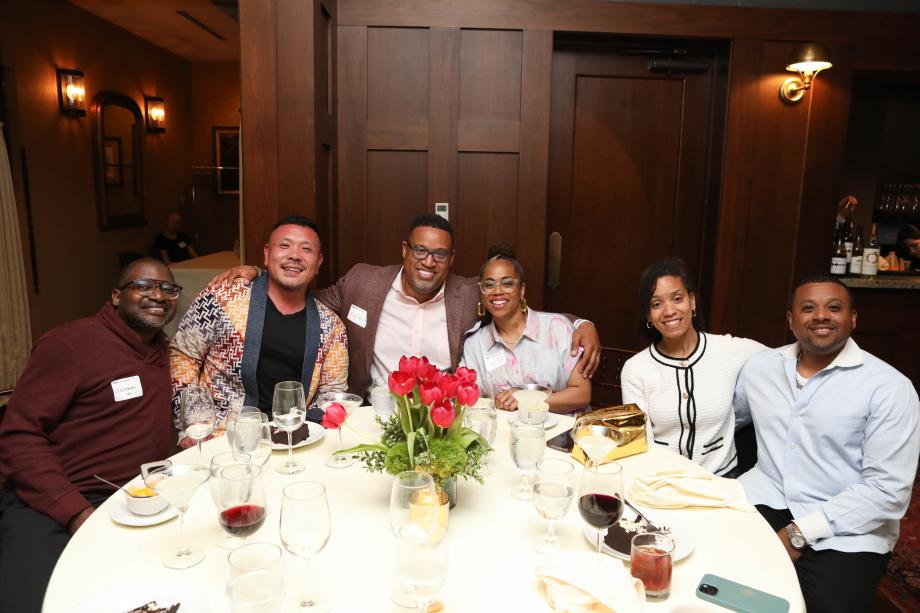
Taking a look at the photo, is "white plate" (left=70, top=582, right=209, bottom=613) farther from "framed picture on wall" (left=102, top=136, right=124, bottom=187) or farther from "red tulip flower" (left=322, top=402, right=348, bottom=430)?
"framed picture on wall" (left=102, top=136, right=124, bottom=187)

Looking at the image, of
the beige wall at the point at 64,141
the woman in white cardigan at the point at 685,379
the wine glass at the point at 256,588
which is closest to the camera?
the wine glass at the point at 256,588

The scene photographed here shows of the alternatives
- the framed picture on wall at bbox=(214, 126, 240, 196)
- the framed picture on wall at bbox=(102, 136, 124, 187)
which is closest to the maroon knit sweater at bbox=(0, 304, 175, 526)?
the framed picture on wall at bbox=(102, 136, 124, 187)

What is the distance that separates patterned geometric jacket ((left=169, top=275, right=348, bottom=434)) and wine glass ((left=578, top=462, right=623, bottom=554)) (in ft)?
4.95

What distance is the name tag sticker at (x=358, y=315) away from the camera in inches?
106

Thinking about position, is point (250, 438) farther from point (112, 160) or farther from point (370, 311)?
point (112, 160)

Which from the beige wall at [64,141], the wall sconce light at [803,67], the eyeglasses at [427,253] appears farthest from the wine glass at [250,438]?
the beige wall at [64,141]

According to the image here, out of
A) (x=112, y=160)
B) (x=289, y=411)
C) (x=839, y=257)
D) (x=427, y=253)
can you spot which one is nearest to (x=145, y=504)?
(x=289, y=411)

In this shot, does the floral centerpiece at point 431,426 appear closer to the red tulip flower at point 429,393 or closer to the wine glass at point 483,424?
the red tulip flower at point 429,393

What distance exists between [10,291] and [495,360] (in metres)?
3.89

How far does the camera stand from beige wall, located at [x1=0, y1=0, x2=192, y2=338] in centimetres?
489

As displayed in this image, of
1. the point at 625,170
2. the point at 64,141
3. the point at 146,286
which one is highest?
the point at 64,141

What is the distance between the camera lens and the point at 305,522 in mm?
1095

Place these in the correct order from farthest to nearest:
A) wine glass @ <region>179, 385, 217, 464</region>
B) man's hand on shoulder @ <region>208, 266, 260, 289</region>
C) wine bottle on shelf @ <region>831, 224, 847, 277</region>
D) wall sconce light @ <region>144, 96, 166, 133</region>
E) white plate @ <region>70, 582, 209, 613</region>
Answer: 1. wall sconce light @ <region>144, 96, 166, 133</region>
2. wine bottle on shelf @ <region>831, 224, 847, 277</region>
3. man's hand on shoulder @ <region>208, 266, 260, 289</region>
4. wine glass @ <region>179, 385, 217, 464</region>
5. white plate @ <region>70, 582, 209, 613</region>

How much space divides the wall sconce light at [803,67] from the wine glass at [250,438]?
11.4ft
